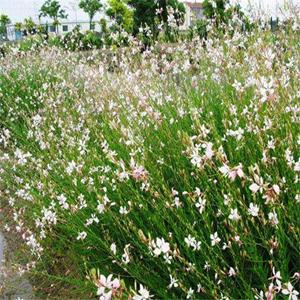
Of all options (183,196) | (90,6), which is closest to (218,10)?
(183,196)

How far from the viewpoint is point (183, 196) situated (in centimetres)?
302

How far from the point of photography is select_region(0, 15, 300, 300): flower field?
82.2 inches

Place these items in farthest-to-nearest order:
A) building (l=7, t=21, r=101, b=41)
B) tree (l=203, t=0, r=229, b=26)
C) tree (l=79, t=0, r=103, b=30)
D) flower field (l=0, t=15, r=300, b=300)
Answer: tree (l=79, t=0, r=103, b=30)
building (l=7, t=21, r=101, b=41)
tree (l=203, t=0, r=229, b=26)
flower field (l=0, t=15, r=300, b=300)

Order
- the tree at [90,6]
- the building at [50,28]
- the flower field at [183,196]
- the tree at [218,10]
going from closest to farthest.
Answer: the flower field at [183,196]
the tree at [218,10]
the building at [50,28]
the tree at [90,6]

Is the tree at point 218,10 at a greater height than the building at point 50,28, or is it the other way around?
the building at point 50,28

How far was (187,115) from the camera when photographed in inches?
147

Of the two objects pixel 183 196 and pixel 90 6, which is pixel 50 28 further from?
pixel 183 196

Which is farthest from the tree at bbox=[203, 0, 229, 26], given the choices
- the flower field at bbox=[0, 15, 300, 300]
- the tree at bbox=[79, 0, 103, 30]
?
the tree at bbox=[79, 0, 103, 30]

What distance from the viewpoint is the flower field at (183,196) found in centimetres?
209

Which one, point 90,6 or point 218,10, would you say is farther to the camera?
point 90,6

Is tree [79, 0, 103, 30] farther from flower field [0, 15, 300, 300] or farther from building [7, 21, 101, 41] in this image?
flower field [0, 15, 300, 300]

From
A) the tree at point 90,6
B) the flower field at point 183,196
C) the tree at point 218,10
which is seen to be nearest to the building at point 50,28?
the tree at point 90,6

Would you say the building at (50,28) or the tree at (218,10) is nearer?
the tree at (218,10)

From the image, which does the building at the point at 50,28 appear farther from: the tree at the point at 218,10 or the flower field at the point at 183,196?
the flower field at the point at 183,196
